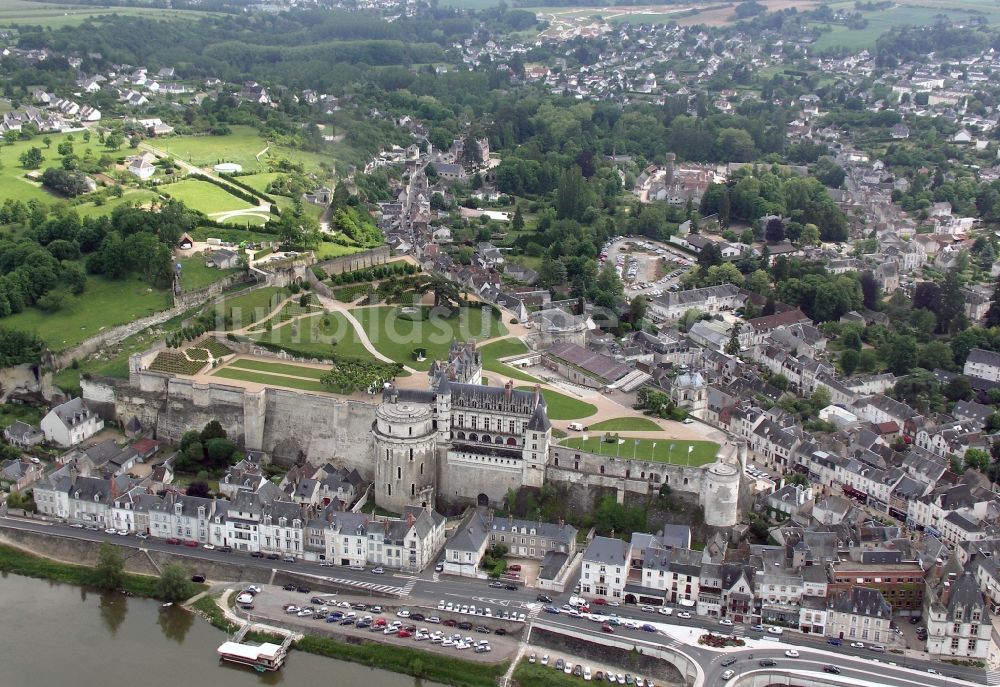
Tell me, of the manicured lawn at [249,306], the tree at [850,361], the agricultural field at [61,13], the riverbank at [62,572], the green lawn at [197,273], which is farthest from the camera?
the agricultural field at [61,13]

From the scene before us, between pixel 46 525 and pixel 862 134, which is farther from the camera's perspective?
pixel 862 134

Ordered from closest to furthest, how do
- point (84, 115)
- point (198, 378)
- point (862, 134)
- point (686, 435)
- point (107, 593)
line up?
1. point (107, 593)
2. point (686, 435)
3. point (198, 378)
4. point (84, 115)
5. point (862, 134)

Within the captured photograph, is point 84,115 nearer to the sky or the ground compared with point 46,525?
nearer to the sky

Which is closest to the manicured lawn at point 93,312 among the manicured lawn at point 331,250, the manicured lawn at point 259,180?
the manicured lawn at point 331,250

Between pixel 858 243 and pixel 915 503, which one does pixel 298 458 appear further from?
pixel 858 243

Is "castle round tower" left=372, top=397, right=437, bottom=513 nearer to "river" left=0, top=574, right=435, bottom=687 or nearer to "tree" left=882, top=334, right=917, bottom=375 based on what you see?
"river" left=0, top=574, right=435, bottom=687

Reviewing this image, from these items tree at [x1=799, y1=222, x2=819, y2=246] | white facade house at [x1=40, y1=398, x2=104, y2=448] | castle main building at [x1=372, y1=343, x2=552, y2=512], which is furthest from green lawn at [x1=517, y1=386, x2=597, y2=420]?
tree at [x1=799, y1=222, x2=819, y2=246]

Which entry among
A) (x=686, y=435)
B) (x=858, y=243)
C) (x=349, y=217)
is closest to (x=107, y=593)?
(x=686, y=435)

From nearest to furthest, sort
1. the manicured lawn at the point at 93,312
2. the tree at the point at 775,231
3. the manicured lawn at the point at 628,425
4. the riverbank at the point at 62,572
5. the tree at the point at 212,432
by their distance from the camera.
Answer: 1. the riverbank at the point at 62,572
2. the manicured lawn at the point at 628,425
3. the tree at the point at 212,432
4. the manicured lawn at the point at 93,312
5. the tree at the point at 775,231

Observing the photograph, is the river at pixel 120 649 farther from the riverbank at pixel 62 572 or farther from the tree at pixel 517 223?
the tree at pixel 517 223
